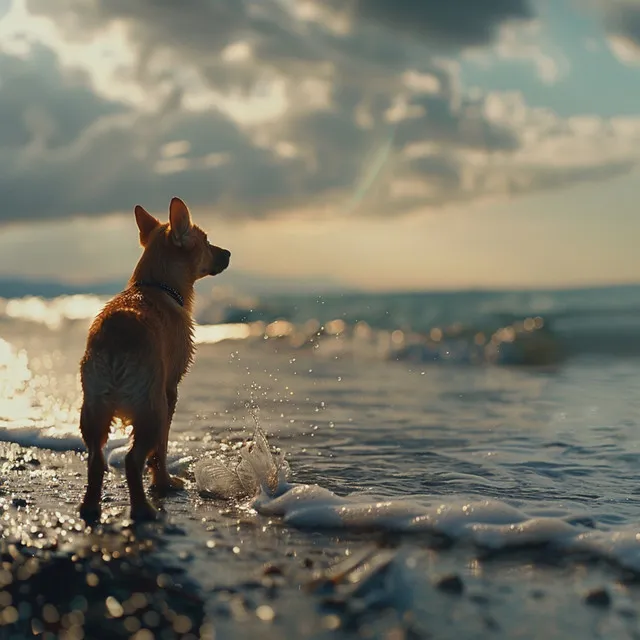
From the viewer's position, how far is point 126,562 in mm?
3682

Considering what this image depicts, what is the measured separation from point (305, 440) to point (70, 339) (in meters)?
13.8

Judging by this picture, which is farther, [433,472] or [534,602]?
[433,472]

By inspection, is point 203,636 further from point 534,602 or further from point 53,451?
point 53,451

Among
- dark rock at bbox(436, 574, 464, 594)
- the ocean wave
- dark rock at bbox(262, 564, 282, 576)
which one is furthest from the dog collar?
the ocean wave

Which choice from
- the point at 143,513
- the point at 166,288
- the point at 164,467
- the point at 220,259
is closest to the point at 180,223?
the point at 166,288

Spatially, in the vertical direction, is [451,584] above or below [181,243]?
below

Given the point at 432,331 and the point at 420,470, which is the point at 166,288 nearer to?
the point at 420,470

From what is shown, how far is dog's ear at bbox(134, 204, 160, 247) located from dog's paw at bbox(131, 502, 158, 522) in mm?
2239

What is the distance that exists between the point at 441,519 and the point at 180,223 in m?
2.74

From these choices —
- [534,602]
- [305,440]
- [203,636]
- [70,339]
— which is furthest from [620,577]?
[70,339]

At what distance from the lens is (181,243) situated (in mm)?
5746

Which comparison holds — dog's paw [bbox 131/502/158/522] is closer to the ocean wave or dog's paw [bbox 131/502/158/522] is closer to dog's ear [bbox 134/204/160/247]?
dog's ear [bbox 134/204/160/247]

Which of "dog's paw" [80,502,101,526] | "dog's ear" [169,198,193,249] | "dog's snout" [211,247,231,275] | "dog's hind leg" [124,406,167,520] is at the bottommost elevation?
"dog's paw" [80,502,101,526]

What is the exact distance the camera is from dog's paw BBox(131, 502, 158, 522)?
4.46 meters
